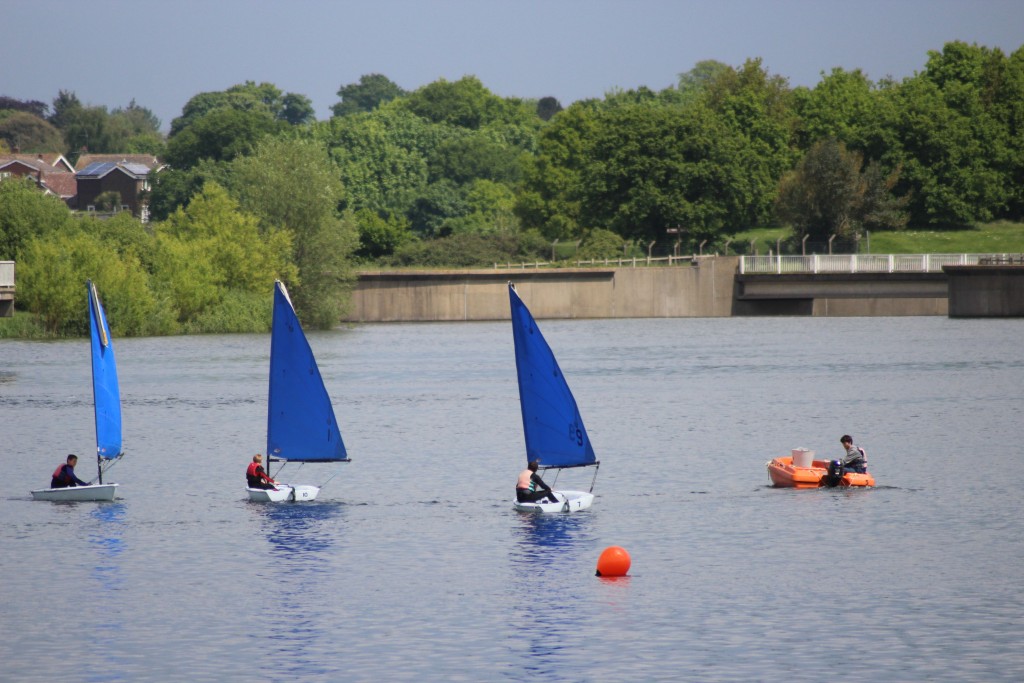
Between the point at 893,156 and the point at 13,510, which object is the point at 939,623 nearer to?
the point at 13,510

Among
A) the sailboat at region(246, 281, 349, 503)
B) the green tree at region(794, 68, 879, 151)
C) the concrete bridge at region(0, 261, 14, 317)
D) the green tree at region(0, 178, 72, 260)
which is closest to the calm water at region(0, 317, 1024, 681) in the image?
the sailboat at region(246, 281, 349, 503)

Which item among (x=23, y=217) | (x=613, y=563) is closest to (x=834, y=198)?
(x=23, y=217)

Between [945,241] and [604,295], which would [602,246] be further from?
[945,241]

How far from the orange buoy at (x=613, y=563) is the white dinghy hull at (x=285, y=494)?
1214 centimetres

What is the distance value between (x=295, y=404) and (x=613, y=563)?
13.5 m

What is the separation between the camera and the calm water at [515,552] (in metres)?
26.5

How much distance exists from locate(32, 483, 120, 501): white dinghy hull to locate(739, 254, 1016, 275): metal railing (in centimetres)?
9589

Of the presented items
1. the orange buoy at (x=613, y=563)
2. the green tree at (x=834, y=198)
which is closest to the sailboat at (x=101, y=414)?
the orange buoy at (x=613, y=563)

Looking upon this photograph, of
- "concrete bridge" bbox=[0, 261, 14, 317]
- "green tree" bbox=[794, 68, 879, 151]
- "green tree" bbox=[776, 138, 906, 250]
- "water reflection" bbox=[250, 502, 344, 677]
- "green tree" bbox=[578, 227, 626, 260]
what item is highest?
"green tree" bbox=[794, 68, 879, 151]

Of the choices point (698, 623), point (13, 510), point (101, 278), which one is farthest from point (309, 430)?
point (101, 278)

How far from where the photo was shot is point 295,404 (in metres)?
42.8

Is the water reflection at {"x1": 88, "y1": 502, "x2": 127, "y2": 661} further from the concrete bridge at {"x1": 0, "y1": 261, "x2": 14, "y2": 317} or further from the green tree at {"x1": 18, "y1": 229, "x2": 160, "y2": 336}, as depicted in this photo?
the green tree at {"x1": 18, "y1": 229, "x2": 160, "y2": 336}

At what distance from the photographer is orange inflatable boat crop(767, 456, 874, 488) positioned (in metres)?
43.8

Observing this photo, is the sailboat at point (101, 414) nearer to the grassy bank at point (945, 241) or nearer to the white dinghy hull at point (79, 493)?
the white dinghy hull at point (79, 493)
